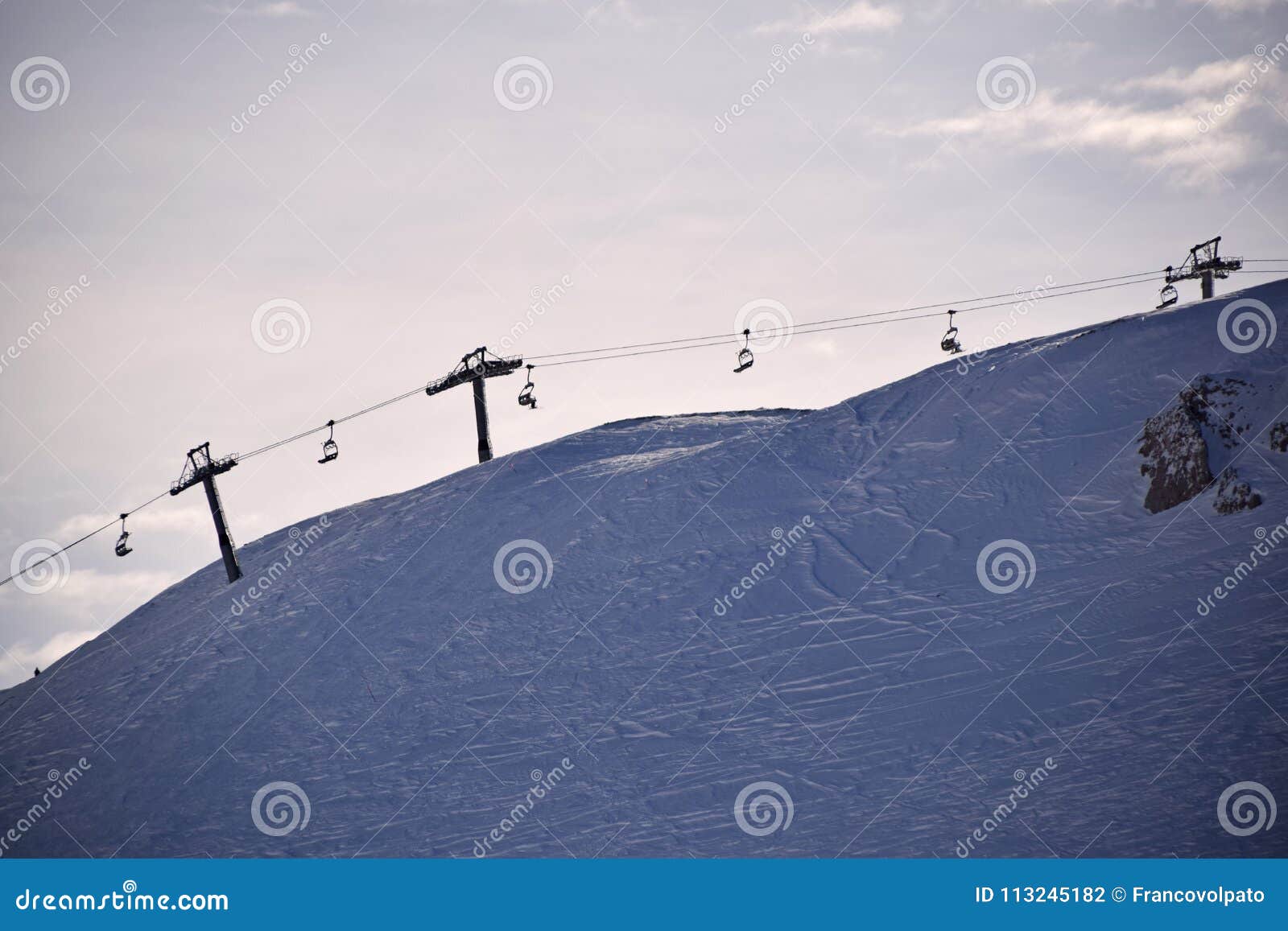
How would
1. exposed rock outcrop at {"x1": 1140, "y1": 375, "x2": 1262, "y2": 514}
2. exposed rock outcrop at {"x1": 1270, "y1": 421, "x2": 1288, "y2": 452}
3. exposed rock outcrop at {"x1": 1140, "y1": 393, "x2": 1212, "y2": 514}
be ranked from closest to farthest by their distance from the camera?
exposed rock outcrop at {"x1": 1140, "y1": 375, "x2": 1262, "y2": 514}, exposed rock outcrop at {"x1": 1270, "y1": 421, "x2": 1288, "y2": 452}, exposed rock outcrop at {"x1": 1140, "y1": 393, "x2": 1212, "y2": 514}

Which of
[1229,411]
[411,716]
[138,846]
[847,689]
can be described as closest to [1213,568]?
[1229,411]

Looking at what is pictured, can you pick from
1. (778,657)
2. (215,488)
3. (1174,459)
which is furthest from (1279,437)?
(215,488)

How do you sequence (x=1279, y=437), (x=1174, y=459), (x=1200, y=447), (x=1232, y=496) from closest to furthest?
(x=1232, y=496) → (x=1279, y=437) → (x=1200, y=447) → (x=1174, y=459)

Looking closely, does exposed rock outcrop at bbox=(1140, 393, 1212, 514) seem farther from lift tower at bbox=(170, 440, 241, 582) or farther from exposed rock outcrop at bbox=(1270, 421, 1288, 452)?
lift tower at bbox=(170, 440, 241, 582)

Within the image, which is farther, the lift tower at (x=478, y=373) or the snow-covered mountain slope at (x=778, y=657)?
the lift tower at (x=478, y=373)

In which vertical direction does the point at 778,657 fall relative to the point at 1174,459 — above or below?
below

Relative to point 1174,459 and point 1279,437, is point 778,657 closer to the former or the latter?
point 1174,459

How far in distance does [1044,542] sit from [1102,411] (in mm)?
6120

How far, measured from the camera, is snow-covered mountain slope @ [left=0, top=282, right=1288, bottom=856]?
59.1ft

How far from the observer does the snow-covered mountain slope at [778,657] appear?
18.0 meters

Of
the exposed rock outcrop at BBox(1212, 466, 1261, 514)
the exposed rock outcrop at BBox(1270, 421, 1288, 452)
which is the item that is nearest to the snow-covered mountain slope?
the exposed rock outcrop at BBox(1270, 421, 1288, 452)

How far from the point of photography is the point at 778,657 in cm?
2372

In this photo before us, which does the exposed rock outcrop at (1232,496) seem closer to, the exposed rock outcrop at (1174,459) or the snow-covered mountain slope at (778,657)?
the snow-covered mountain slope at (778,657)

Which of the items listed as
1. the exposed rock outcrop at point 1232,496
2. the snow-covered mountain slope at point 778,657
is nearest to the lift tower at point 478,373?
the snow-covered mountain slope at point 778,657
